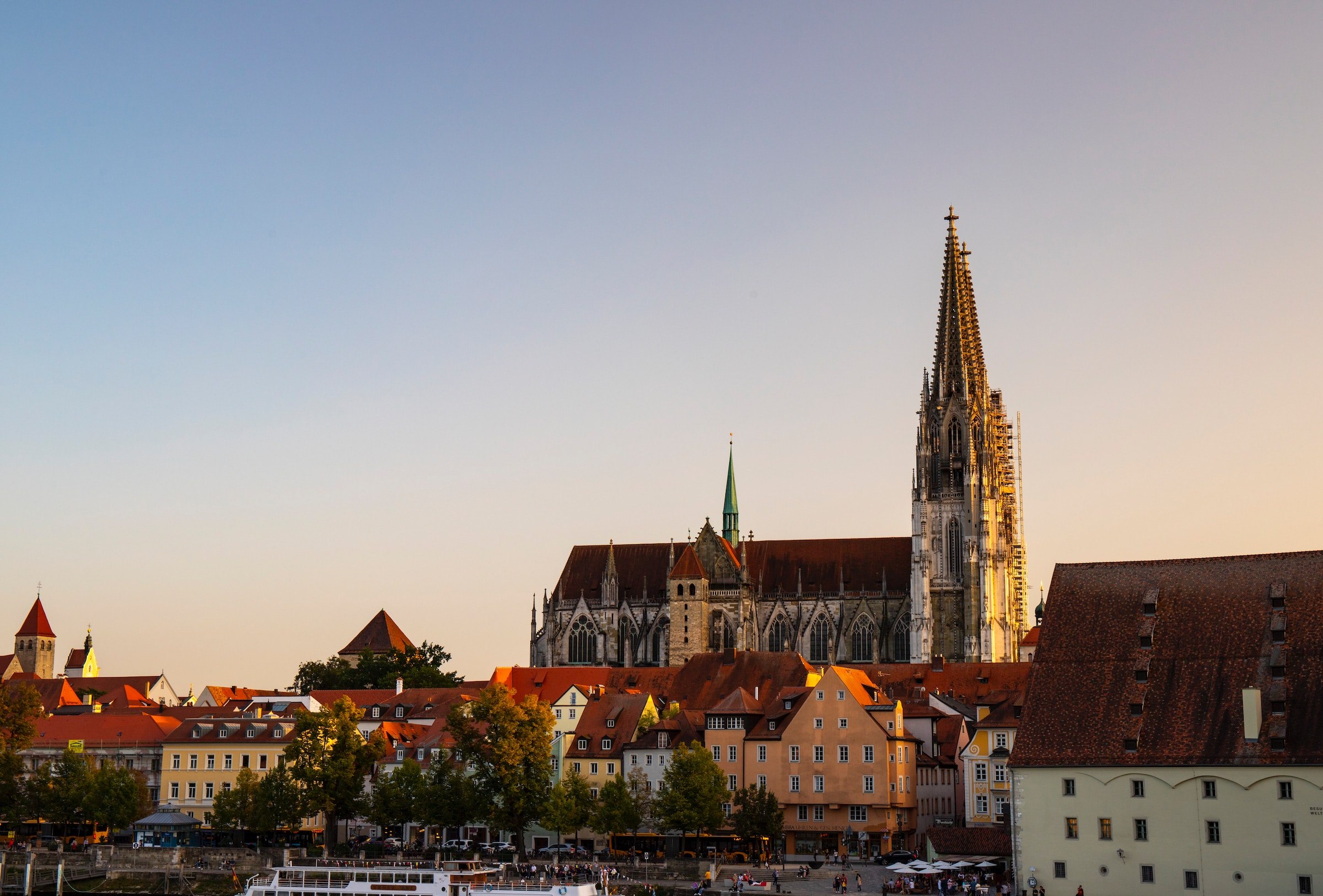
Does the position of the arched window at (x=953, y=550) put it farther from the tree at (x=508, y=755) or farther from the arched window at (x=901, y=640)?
the tree at (x=508, y=755)

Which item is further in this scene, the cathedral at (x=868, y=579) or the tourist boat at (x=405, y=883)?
the cathedral at (x=868, y=579)

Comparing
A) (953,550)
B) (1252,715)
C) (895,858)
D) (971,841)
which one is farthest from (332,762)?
(953,550)

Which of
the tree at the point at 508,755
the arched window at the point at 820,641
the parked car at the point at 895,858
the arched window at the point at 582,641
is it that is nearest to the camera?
the parked car at the point at 895,858

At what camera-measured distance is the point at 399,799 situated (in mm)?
85938

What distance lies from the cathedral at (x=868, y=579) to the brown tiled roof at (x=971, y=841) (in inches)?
2776

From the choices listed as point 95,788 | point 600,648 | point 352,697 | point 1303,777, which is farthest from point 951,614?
point 1303,777

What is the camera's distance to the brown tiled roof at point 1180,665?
59.1 metres

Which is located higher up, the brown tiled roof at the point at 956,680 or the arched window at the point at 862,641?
the arched window at the point at 862,641

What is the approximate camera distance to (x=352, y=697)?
393ft

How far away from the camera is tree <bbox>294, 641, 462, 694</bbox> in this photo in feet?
444

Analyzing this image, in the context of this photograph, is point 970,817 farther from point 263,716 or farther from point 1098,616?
point 263,716

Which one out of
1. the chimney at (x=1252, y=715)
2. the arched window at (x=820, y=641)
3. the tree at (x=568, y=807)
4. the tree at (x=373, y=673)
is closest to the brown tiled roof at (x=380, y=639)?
the tree at (x=373, y=673)

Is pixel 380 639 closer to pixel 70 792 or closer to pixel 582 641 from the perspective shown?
pixel 582 641

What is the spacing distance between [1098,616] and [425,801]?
120ft
